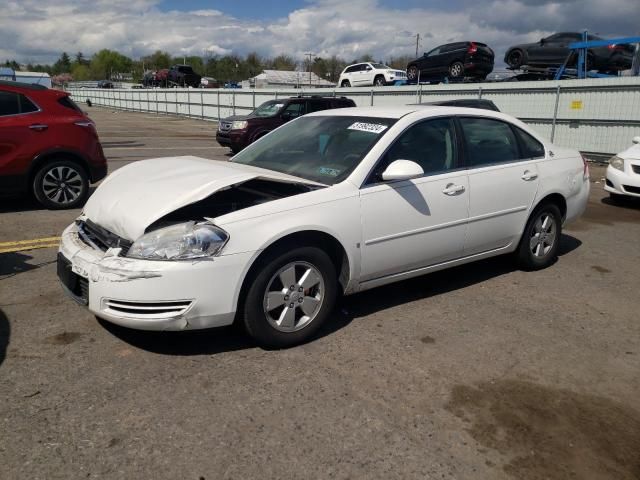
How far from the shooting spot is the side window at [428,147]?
13.4 feet

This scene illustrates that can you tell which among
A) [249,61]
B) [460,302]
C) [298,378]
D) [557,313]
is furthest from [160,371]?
[249,61]

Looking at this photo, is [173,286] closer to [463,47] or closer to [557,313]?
[557,313]

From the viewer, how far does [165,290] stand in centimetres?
310

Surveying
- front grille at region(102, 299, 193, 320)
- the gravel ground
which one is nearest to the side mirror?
the gravel ground

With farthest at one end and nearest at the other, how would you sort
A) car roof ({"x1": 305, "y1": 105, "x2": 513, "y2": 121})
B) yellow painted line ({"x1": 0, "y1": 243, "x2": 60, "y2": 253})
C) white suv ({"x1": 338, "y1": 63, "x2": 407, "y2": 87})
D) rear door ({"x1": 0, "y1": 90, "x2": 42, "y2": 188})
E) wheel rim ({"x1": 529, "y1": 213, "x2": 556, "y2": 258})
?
white suv ({"x1": 338, "y1": 63, "x2": 407, "y2": 87})
rear door ({"x1": 0, "y1": 90, "x2": 42, "y2": 188})
yellow painted line ({"x1": 0, "y1": 243, "x2": 60, "y2": 253})
wheel rim ({"x1": 529, "y1": 213, "x2": 556, "y2": 258})
car roof ({"x1": 305, "y1": 105, "x2": 513, "y2": 121})

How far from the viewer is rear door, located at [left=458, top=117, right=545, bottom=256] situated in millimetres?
4520

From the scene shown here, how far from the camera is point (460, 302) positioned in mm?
4480

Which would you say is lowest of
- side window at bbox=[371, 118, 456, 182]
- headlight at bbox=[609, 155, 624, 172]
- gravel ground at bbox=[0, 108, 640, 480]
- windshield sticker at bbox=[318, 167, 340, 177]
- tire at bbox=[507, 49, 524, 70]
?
gravel ground at bbox=[0, 108, 640, 480]

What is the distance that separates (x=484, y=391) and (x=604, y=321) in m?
1.65

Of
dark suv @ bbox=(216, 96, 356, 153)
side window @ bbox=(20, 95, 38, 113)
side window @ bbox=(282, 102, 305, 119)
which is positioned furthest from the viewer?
side window @ bbox=(282, 102, 305, 119)

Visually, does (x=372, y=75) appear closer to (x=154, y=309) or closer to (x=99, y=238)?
(x=99, y=238)

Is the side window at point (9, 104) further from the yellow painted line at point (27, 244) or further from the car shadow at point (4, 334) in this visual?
the car shadow at point (4, 334)

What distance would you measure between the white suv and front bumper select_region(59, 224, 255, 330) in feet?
86.7

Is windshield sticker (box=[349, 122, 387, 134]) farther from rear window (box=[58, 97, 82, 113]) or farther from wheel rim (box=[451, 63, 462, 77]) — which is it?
wheel rim (box=[451, 63, 462, 77])
